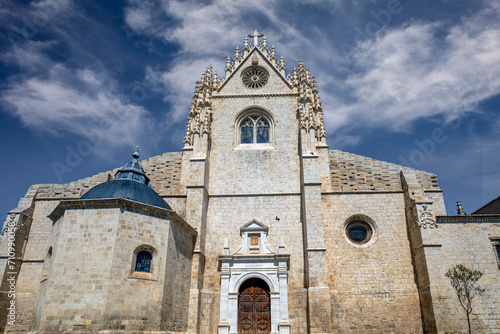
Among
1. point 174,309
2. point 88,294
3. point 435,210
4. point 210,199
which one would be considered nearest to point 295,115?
point 210,199

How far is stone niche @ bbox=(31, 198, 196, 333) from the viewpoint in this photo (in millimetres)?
12375

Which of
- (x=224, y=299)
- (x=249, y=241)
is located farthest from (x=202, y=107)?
(x=224, y=299)

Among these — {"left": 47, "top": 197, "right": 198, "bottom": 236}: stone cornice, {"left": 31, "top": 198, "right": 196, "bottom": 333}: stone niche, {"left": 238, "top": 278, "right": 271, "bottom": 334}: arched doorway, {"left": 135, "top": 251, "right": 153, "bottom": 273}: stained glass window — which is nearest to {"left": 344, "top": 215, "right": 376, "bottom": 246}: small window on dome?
{"left": 238, "top": 278, "right": 271, "bottom": 334}: arched doorway

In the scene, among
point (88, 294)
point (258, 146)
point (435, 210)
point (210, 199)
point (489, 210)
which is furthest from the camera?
point (489, 210)

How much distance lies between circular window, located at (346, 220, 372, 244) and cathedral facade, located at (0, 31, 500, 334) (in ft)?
0.19

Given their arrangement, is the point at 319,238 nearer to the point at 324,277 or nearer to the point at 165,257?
the point at 324,277

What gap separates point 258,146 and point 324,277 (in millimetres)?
8203

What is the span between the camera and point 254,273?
17.0 meters

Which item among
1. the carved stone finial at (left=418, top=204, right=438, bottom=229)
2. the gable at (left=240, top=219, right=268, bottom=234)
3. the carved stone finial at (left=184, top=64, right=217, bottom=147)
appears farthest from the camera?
the carved stone finial at (left=184, top=64, right=217, bottom=147)

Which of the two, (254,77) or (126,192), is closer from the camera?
(126,192)

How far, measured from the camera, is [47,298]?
41.2ft

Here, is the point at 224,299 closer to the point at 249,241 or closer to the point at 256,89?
the point at 249,241

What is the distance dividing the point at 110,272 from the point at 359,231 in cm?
1181

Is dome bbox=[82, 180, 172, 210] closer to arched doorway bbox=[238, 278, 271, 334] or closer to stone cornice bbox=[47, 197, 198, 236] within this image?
stone cornice bbox=[47, 197, 198, 236]
